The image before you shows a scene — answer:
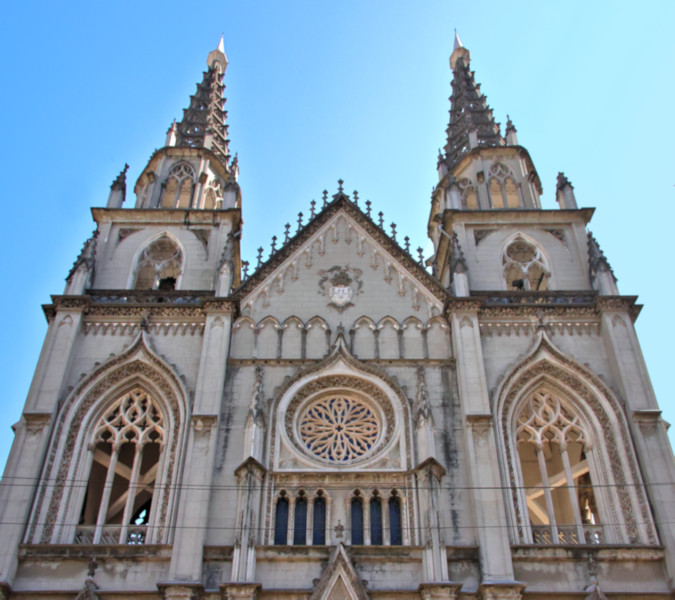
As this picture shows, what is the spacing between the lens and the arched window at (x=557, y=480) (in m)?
18.9

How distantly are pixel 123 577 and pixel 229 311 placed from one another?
26.4 feet

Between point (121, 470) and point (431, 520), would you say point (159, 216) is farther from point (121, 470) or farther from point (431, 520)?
point (431, 520)

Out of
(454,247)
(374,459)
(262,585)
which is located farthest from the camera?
(454,247)

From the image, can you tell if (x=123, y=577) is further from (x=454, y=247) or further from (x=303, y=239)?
(x=454, y=247)

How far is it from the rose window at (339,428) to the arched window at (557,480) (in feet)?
13.5

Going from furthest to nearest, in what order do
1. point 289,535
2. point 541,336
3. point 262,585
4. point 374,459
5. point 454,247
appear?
point 454,247
point 541,336
point 374,459
point 289,535
point 262,585

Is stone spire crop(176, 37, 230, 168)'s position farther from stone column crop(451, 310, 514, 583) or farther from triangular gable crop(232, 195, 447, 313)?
stone column crop(451, 310, 514, 583)

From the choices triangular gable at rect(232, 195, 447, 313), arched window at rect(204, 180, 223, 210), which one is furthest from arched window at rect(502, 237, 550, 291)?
arched window at rect(204, 180, 223, 210)

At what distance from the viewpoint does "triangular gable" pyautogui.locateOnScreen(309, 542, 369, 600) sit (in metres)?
16.7

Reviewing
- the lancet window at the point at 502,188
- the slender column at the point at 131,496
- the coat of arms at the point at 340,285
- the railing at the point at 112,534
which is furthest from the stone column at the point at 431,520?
the lancet window at the point at 502,188

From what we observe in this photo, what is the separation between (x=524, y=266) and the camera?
25.7 m

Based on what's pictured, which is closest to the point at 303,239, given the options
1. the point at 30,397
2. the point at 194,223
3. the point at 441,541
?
the point at 194,223

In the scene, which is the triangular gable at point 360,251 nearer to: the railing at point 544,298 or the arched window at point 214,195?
the railing at point 544,298

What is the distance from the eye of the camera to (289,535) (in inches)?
727
